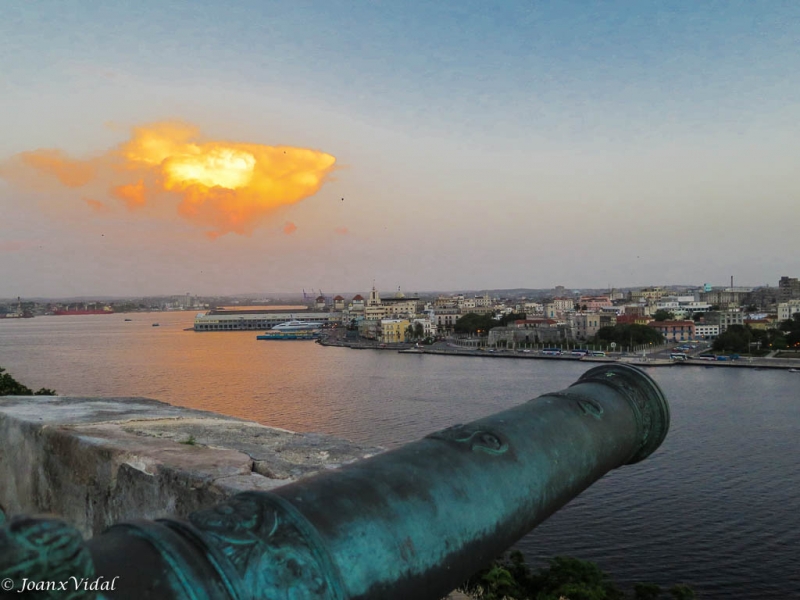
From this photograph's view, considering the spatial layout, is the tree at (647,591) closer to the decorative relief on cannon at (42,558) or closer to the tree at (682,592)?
the tree at (682,592)

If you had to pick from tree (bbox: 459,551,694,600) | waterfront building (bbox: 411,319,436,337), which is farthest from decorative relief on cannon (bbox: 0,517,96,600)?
waterfront building (bbox: 411,319,436,337)

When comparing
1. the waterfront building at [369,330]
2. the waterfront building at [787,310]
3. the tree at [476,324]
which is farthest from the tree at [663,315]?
the waterfront building at [369,330]

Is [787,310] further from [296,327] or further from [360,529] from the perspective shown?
[360,529]

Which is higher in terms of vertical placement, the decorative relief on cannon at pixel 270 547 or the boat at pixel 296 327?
the decorative relief on cannon at pixel 270 547

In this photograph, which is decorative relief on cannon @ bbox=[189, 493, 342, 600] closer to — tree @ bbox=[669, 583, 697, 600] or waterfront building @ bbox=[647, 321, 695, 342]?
tree @ bbox=[669, 583, 697, 600]

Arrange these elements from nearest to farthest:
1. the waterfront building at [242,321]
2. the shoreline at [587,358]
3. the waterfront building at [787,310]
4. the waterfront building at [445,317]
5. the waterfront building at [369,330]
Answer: the shoreline at [587,358], the waterfront building at [787,310], the waterfront building at [369,330], the waterfront building at [445,317], the waterfront building at [242,321]

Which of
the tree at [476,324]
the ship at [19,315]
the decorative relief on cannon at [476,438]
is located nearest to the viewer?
the decorative relief on cannon at [476,438]

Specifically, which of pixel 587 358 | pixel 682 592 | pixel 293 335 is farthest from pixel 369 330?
pixel 682 592

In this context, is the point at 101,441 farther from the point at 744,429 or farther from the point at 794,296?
the point at 794,296
